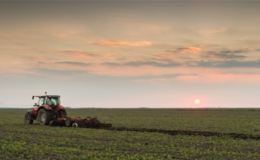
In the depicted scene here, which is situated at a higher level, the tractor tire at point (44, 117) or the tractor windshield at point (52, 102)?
the tractor windshield at point (52, 102)

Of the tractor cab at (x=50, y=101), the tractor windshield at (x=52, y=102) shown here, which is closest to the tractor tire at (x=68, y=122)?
the tractor cab at (x=50, y=101)

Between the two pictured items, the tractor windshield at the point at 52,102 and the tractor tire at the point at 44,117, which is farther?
the tractor windshield at the point at 52,102

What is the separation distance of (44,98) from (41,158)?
65.6ft

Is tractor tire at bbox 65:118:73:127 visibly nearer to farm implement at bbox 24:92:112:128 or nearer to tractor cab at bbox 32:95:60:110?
farm implement at bbox 24:92:112:128

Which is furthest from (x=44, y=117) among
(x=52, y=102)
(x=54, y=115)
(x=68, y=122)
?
(x=68, y=122)

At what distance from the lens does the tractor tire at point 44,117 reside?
3112 centimetres

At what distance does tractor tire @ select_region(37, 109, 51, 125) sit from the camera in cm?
3112

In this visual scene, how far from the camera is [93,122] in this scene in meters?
29.6

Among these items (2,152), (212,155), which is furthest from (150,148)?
(2,152)

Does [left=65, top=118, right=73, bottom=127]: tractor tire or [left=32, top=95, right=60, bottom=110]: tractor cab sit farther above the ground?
[left=32, top=95, right=60, bottom=110]: tractor cab

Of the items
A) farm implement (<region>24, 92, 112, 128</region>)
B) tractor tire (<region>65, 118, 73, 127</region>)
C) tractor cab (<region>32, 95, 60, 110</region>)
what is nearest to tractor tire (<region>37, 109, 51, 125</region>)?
farm implement (<region>24, 92, 112, 128</region>)

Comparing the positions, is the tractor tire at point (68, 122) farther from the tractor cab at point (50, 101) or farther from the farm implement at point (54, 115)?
the tractor cab at point (50, 101)

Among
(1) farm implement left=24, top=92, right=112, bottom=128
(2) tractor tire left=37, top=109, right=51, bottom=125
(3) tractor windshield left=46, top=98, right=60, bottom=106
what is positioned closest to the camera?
(1) farm implement left=24, top=92, right=112, bottom=128

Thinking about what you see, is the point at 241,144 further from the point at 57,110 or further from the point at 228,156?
the point at 57,110
